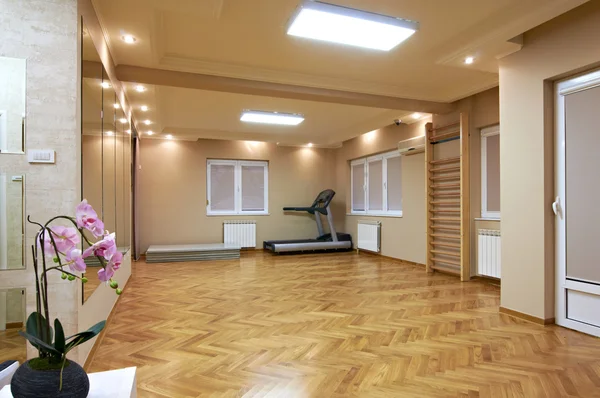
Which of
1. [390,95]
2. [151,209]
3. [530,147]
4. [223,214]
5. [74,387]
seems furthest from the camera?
[223,214]

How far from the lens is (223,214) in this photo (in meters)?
7.64

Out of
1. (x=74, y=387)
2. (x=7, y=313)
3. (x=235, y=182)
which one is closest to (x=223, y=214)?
(x=235, y=182)

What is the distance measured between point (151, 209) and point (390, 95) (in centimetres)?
515

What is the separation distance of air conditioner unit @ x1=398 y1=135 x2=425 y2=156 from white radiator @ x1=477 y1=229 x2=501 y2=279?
64.2 inches

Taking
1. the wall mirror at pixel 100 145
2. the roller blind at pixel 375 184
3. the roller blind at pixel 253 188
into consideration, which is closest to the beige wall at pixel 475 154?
the roller blind at pixel 375 184

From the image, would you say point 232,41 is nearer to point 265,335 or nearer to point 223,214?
point 265,335

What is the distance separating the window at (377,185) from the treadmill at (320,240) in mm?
606

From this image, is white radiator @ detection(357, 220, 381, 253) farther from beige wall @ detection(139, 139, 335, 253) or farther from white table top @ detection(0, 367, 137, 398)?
white table top @ detection(0, 367, 137, 398)

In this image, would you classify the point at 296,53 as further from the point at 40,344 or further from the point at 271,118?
the point at 40,344

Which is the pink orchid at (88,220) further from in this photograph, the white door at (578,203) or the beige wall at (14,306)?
the white door at (578,203)

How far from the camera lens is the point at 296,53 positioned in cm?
340

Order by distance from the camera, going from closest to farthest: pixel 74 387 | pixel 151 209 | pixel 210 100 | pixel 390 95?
pixel 74 387
pixel 390 95
pixel 210 100
pixel 151 209

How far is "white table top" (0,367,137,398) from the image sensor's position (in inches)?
42.1

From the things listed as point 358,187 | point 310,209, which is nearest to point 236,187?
point 310,209
